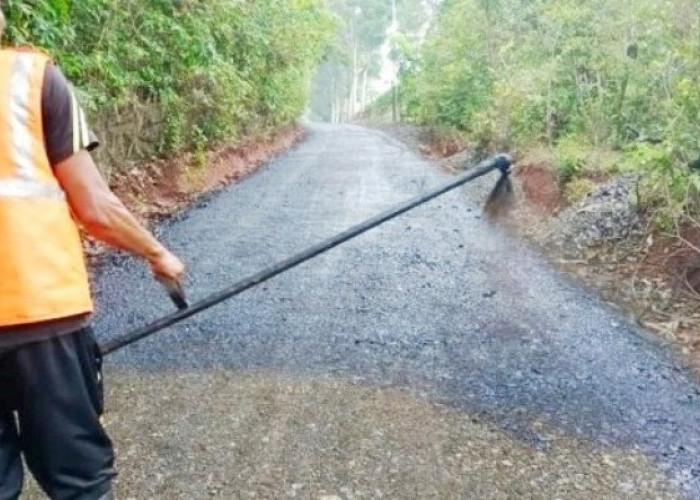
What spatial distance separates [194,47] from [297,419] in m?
6.19

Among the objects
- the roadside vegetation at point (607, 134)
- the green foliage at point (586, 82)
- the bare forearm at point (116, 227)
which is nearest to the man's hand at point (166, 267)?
the bare forearm at point (116, 227)

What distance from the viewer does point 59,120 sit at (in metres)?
1.54

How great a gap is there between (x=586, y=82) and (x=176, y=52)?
501 cm

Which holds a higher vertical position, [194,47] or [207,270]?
[194,47]

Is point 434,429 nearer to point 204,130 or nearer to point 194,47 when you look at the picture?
point 194,47

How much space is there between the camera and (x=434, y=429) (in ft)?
9.81

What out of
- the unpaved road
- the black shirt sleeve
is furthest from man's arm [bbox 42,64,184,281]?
the unpaved road

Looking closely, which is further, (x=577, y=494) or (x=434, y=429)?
(x=434, y=429)

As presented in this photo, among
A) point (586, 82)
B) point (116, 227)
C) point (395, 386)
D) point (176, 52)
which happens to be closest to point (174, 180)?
point (176, 52)

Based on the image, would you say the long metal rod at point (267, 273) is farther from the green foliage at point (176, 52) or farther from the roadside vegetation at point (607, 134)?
the green foliage at point (176, 52)

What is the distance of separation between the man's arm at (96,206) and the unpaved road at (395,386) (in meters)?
1.20

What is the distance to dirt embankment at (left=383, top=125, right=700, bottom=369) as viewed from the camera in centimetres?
452

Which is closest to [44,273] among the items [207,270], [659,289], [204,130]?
[207,270]

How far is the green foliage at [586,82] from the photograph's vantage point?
4.85 m
